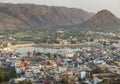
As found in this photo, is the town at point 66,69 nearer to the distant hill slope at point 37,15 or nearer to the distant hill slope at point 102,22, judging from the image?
the distant hill slope at point 102,22

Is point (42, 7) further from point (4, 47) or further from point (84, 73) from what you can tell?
point (84, 73)

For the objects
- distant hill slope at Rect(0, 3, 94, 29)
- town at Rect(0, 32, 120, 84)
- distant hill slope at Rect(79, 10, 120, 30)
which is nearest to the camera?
town at Rect(0, 32, 120, 84)

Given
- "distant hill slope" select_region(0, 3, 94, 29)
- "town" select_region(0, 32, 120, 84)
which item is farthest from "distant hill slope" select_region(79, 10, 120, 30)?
"town" select_region(0, 32, 120, 84)

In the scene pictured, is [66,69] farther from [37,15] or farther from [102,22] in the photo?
[37,15]

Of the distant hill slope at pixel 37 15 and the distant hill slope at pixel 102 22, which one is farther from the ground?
the distant hill slope at pixel 37 15

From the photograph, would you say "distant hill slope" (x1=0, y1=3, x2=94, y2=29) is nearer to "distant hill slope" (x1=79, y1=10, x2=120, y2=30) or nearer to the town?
"distant hill slope" (x1=79, y1=10, x2=120, y2=30)

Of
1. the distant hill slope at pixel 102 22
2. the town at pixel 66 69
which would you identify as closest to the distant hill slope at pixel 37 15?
Answer: the distant hill slope at pixel 102 22

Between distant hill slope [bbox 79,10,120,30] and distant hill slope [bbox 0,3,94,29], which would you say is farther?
distant hill slope [bbox 0,3,94,29]
